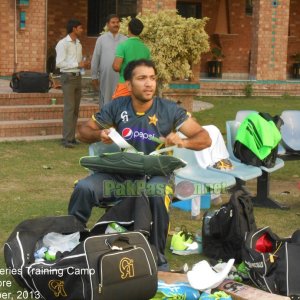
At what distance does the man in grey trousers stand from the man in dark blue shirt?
205 inches

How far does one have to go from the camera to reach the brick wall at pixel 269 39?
21.6 meters

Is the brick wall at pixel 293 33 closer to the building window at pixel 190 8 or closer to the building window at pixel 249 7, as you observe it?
the building window at pixel 249 7

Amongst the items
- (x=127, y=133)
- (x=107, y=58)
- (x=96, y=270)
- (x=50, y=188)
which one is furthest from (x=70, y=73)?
(x=96, y=270)

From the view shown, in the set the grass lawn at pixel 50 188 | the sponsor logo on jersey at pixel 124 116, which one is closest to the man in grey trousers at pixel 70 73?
the grass lawn at pixel 50 188

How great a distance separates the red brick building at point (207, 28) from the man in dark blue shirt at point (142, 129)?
10.1 meters

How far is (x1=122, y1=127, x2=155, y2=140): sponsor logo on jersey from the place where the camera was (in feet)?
20.2

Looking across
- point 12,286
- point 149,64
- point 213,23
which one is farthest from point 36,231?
point 213,23

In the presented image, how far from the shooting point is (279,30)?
22000mm

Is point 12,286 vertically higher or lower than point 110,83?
lower

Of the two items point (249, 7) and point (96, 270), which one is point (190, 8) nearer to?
point (249, 7)

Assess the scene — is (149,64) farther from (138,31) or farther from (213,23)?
(213,23)

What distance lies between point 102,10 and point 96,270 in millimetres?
18790

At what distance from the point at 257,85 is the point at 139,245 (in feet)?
55.7

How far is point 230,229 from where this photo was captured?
626 cm
